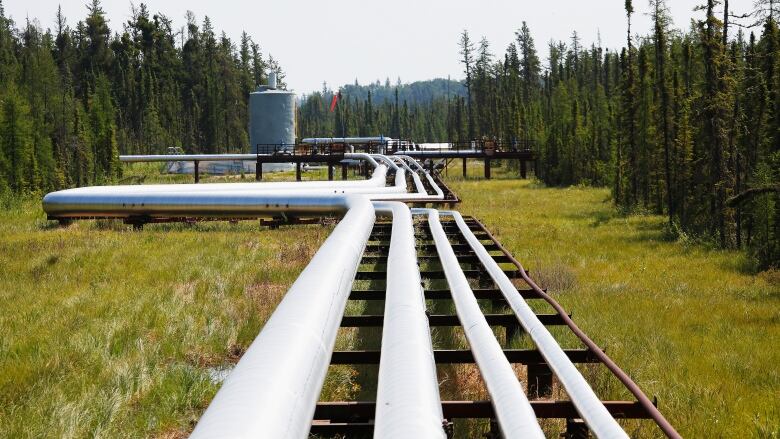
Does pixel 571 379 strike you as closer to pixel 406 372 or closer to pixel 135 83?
pixel 406 372

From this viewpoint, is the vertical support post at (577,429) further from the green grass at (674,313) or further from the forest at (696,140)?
the forest at (696,140)

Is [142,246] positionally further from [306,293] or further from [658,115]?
[658,115]

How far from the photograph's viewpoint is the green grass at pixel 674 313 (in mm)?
6477

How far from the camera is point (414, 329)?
16.9 feet

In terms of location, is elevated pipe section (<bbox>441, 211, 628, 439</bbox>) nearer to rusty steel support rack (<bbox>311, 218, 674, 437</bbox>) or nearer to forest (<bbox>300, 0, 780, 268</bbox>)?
rusty steel support rack (<bbox>311, 218, 674, 437</bbox>)

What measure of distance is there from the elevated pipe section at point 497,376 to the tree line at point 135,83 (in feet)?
245

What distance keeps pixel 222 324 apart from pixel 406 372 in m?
4.92

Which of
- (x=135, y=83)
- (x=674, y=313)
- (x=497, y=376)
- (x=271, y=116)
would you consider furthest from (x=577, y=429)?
(x=135, y=83)

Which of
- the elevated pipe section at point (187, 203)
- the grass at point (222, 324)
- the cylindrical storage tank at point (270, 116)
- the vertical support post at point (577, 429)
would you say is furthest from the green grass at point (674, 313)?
the cylindrical storage tank at point (270, 116)

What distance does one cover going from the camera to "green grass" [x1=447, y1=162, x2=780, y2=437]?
6477mm

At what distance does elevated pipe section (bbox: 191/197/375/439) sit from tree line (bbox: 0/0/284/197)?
74857 mm

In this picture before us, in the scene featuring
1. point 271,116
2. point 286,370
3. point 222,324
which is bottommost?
point 222,324

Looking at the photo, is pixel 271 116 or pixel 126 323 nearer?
pixel 126 323

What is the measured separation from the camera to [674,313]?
1131 cm
